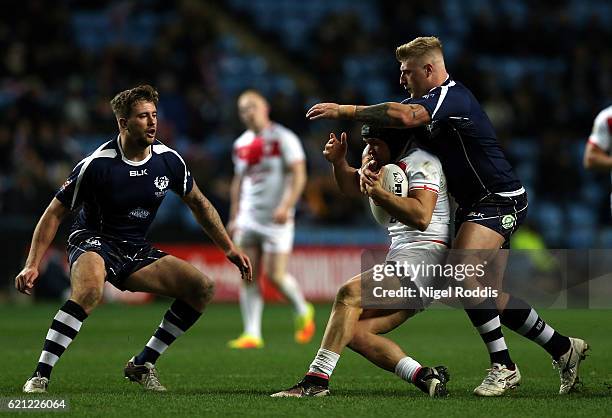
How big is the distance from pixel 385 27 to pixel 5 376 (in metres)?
15.2

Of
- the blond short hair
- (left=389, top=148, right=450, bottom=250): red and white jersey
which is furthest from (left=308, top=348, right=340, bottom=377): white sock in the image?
the blond short hair

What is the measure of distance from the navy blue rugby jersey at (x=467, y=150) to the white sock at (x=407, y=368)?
1.13 meters

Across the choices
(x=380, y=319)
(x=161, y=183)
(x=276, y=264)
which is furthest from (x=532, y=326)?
(x=276, y=264)

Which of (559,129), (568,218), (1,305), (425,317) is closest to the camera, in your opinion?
(425,317)

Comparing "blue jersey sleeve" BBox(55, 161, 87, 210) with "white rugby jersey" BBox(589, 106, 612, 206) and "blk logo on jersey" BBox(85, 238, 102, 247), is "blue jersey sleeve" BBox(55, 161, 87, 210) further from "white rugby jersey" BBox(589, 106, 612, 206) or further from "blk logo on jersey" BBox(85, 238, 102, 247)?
"white rugby jersey" BBox(589, 106, 612, 206)

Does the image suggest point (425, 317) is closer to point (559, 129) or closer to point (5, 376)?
point (559, 129)

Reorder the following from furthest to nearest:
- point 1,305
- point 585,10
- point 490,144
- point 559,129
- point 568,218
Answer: point 585,10 → point 559,129 → point 568,218 → point 1,305 → point 490,144

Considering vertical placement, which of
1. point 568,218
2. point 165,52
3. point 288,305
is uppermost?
point 165,52

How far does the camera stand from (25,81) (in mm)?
20703

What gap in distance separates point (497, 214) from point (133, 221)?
2495 mm

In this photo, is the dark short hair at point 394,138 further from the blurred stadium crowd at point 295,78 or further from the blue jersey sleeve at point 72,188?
the blurred stadium crowd at point 295,78

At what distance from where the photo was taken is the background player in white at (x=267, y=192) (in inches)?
489

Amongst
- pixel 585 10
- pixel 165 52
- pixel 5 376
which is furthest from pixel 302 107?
pixel 5 376

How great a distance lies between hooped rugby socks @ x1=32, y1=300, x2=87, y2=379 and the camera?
734cm
